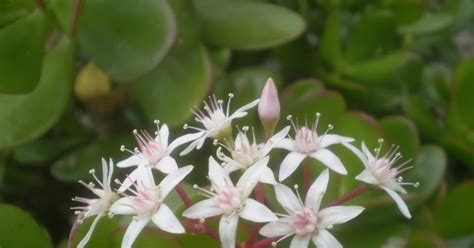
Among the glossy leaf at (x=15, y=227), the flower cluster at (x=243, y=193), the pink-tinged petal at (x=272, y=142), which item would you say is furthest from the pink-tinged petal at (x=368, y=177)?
the glossy leaf at (x=15, y=227)

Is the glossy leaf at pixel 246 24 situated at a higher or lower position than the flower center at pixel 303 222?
higher

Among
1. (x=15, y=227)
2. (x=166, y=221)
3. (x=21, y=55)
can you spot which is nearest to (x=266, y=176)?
(x=166, y=221)

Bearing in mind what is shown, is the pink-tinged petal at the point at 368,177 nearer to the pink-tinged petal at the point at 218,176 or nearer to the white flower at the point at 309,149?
the white flower at the point at 309,149

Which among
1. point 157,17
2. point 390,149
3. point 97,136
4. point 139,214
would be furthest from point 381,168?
point 97,136

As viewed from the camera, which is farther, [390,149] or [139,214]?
[390,149]

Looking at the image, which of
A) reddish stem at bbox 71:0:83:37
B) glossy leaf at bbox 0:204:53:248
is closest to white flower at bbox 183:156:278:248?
glossy leaf at bbox 0:204:53:248

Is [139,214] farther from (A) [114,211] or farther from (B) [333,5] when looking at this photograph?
(B) [333,5]
